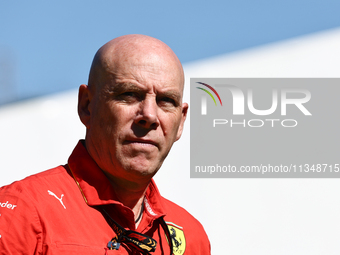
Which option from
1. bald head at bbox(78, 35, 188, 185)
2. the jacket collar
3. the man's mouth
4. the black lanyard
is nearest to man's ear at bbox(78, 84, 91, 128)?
bald head at bbox(78, 35, 188, 185)

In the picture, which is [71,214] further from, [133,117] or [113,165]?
[133,117]

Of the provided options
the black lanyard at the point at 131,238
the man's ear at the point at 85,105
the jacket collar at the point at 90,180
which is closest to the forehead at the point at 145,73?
the man's ear at the point at 85,105

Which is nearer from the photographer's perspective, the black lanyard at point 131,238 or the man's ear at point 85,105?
the black lanyard at point 131,238

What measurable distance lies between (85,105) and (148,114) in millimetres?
311

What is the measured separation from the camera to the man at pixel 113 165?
1374mm

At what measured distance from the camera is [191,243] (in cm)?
184

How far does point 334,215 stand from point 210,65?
2024mm

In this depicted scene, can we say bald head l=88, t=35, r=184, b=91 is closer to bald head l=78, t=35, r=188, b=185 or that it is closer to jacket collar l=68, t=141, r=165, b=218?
bald head l=78, t=35, r=188, b=185

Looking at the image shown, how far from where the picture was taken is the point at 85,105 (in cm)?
164

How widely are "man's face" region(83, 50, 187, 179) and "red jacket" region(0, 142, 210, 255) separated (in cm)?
9

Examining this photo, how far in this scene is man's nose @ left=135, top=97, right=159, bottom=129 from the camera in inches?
57.6

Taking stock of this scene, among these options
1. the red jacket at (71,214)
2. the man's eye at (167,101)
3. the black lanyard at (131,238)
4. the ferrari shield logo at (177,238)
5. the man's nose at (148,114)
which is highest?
the man's eye at (167,101)

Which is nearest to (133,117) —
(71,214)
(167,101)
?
(167,101)

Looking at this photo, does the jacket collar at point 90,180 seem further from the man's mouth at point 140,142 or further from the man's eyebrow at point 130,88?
the man's eyebrow at point 130,88
